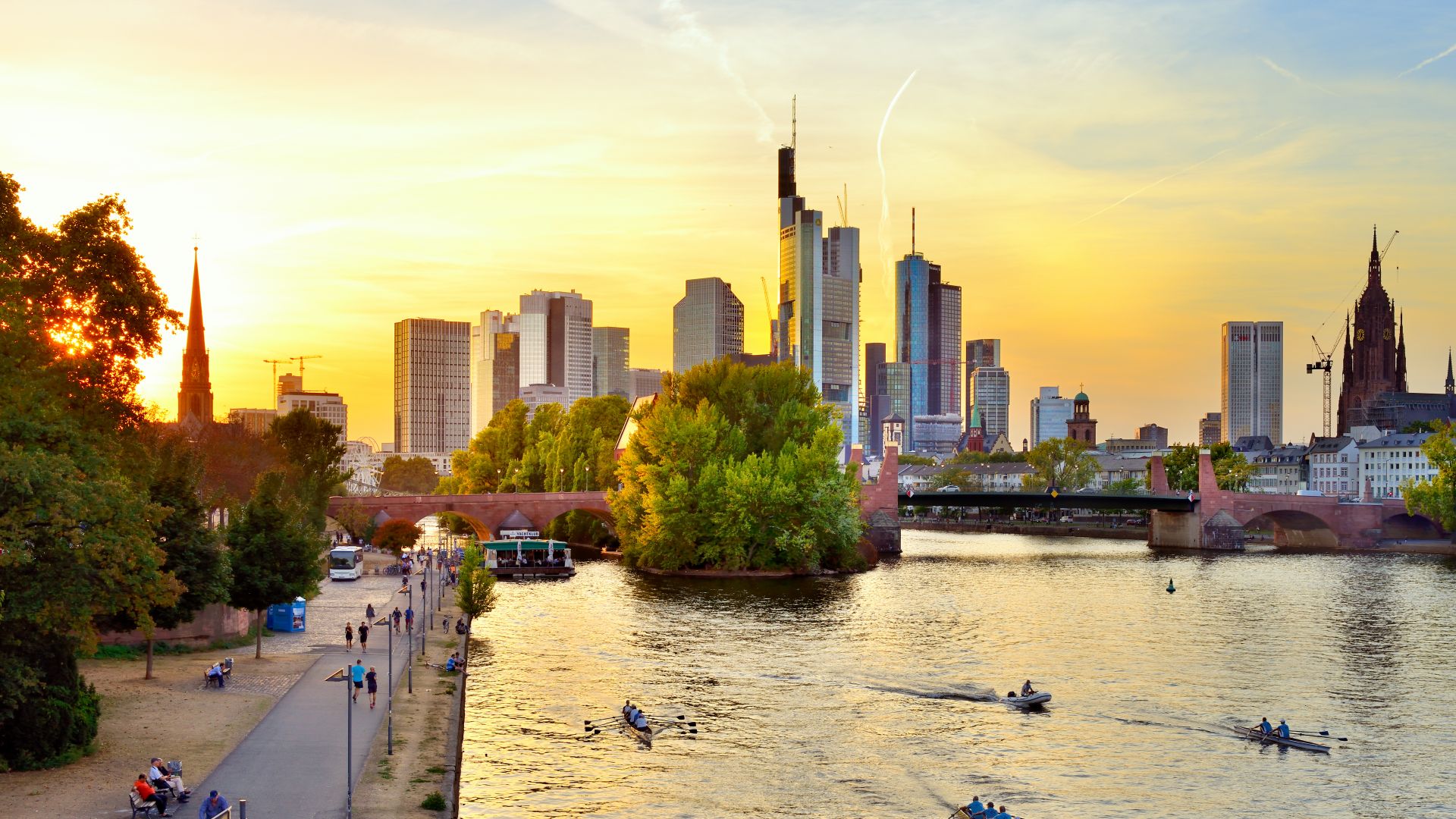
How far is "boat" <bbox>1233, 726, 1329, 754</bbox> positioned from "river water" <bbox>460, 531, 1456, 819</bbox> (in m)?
0.47

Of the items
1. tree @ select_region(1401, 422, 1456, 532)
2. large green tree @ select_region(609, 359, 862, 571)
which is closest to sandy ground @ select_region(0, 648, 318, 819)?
large green tree @ select_region(609, 359, 862, 571)

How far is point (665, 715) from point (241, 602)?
80.9 feet

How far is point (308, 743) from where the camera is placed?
4462 cm

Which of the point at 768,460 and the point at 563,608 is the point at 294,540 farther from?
the point at 768,460

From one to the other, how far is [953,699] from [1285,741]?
46.3 feet

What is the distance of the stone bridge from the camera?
556 feet

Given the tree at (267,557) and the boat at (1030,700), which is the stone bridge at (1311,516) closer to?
the boat at (1030,700)

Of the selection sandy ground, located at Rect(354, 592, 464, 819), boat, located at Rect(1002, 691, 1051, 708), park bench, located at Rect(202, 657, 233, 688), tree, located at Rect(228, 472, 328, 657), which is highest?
tree, located at Rect(228, 472, 328, 657)

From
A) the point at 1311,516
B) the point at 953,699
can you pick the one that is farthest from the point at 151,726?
the point at 1311,516

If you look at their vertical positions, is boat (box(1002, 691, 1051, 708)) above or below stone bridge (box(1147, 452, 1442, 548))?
below

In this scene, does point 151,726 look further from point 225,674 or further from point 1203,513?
point 1203,513

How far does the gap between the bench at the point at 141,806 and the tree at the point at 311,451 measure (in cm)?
9599

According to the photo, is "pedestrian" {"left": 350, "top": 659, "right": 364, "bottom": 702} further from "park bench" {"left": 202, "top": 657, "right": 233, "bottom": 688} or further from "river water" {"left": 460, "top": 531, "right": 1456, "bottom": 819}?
"park bench" {"left": 202, "top": 657, "right": 233, "bottom": 688}

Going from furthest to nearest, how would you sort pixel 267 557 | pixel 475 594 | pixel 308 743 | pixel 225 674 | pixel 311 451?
pixel 311 451 < pixel 475 594 < pixel 267 557 < pixel 225 674 < pixel 308 743
